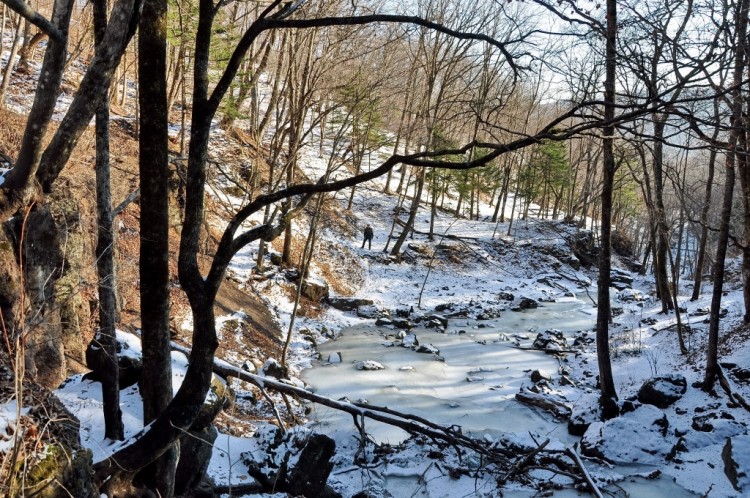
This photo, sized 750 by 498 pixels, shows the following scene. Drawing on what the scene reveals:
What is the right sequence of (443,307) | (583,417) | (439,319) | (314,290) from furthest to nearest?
1. (443,307)
2. (439,319)
3. (314,290)
4. (583,417)

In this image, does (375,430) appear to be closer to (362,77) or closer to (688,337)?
(688,337)

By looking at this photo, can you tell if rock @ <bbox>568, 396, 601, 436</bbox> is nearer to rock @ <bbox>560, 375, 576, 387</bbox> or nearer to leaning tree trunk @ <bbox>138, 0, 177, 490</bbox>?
rock @ <bbox>560, 375, 576, 387</bbox>

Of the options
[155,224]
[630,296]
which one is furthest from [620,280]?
[155,224]

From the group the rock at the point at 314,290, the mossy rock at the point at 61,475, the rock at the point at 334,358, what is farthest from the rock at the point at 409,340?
the mossy rock at the point at 61,475

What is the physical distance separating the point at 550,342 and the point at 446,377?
16.5 feet

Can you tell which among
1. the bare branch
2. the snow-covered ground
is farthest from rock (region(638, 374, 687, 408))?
the bare branch

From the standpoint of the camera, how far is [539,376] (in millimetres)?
13367

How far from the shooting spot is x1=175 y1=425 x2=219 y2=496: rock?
17.5 feet

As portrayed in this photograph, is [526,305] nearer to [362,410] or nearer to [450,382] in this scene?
[450,382]

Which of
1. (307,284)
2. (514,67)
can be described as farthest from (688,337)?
(514,67)

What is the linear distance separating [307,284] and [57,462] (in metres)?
15.6

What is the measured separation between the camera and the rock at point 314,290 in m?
18.5

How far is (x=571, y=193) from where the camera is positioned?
4425cm

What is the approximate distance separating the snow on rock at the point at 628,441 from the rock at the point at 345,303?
1145cm
